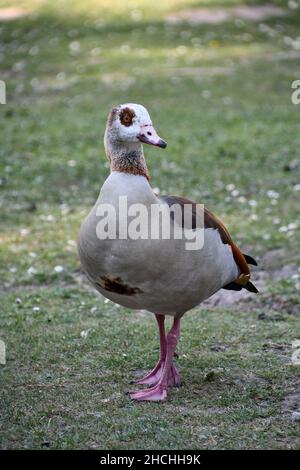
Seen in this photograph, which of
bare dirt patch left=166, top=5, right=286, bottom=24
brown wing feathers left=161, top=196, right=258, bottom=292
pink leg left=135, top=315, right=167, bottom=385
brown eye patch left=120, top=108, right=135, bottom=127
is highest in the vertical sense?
brown eye patch left=120, top=108, right=135, bottom=127

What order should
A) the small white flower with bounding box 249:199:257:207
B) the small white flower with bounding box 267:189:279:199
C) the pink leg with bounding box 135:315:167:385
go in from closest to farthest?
1. the pink leg with bounding box 135:315:167:385
2. the small white flower with bounding box 249:199:257:207
3. the small white flower with bounding box 267:189:279:199

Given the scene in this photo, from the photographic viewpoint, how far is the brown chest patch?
4.67 metres

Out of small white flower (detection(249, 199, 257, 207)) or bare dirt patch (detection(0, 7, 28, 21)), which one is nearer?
small white flower (detection(249, 199, 257, 207))

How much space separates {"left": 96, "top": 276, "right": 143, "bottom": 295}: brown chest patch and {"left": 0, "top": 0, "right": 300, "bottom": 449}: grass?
64cm

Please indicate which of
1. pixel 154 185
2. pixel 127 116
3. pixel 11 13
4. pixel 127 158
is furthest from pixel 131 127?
pixel 11 13

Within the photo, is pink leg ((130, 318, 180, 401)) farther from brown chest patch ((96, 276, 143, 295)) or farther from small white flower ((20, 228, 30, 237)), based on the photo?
small white flower ((20, 228, 30, 237))

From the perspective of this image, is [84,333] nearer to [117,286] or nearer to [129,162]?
[117,286]

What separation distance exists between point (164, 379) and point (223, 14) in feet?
54.6

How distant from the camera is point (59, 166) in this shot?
36.9 feet

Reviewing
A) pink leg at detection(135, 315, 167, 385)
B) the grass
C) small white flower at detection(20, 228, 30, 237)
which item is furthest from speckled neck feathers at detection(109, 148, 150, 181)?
small white flower at detection(20, 228, 30, 237)

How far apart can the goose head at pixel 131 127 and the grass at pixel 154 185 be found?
1463 millimetres

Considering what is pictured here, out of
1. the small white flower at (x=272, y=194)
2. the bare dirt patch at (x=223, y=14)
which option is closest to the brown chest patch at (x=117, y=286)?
the small white flower at (x=272, y=194)

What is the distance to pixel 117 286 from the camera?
4.72m

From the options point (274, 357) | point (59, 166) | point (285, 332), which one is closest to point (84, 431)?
point (274, 357)
